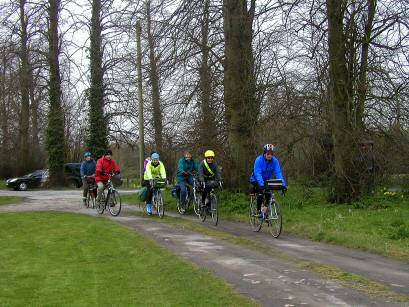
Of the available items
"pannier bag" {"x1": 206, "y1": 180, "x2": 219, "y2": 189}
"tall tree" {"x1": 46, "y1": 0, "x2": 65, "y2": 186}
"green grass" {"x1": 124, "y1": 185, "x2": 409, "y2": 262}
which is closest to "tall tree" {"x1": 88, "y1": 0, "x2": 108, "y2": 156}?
"tall tree" {"x1": 46, "y1": 0, "x2": 65, "y2": 186}

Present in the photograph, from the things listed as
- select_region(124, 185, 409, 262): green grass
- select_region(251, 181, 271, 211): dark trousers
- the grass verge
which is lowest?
the grass verge

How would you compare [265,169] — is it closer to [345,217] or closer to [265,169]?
[265,169]

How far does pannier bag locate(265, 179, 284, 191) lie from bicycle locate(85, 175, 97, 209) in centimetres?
883

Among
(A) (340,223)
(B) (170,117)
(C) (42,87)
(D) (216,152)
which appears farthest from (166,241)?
(C) (42,87)

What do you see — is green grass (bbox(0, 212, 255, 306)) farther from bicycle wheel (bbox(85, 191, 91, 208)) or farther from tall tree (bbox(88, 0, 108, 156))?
tall tree (bbox(88, 0, 108, 156))

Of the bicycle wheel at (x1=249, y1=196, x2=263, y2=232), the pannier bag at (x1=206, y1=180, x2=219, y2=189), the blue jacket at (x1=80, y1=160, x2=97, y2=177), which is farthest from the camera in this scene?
the blue jacket at (x1=80, y1=160, x2=97, y2=177)

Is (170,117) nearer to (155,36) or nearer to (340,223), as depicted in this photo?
(155,36)

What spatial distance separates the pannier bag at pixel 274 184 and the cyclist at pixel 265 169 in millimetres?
109

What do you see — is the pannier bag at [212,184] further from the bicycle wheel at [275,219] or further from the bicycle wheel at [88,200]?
the bicycle wheel at [88,200]

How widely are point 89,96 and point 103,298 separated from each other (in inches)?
1188

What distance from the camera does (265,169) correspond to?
1220 cm

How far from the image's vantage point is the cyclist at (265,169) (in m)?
11.9

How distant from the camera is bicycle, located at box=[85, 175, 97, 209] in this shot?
762 inches

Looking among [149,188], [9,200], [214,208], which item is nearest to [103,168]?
[149,188]
